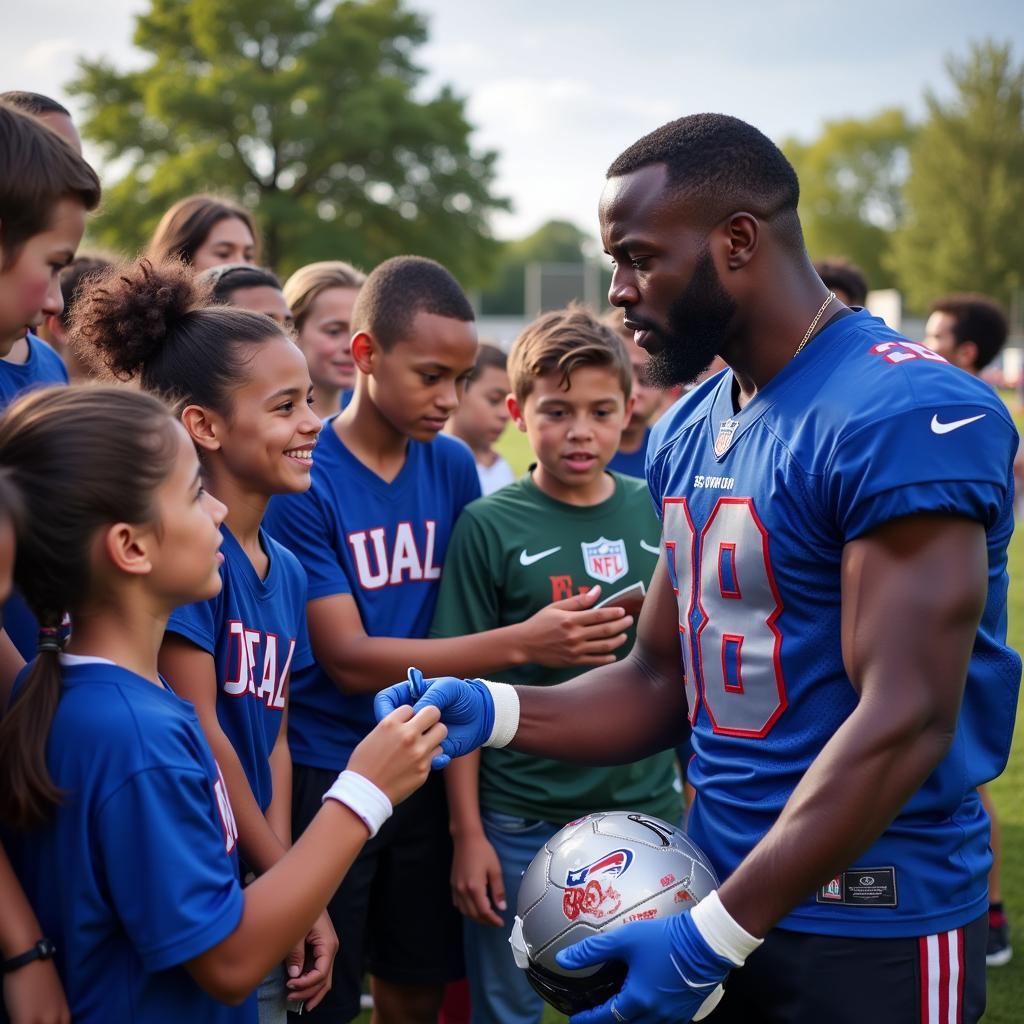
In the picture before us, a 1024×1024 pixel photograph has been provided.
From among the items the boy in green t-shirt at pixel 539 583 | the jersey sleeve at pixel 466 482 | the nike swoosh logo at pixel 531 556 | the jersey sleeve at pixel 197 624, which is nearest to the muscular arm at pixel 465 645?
the boy in green t-shirt at pixel 539 583

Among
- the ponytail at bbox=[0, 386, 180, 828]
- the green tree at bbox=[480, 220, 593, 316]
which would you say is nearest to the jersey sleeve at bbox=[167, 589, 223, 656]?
the ponytail at bbox=[0, 386, 180, 828]

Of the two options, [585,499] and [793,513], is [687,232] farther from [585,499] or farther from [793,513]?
[585,499]

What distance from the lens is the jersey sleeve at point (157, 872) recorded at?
196 cm

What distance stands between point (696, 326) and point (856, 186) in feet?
293

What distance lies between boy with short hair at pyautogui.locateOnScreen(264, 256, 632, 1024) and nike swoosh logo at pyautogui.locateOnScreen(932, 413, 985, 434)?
56.8 inches

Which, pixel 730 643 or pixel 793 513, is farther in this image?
pixel 730 643

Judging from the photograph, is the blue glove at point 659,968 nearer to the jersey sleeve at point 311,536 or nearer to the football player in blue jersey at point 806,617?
the football player in blue jersey at point 806,617

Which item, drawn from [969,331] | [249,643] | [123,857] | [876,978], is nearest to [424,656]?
[249,643]

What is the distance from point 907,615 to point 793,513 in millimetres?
328

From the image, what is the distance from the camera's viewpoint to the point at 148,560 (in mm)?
2164

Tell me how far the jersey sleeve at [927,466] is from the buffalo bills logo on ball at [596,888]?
933mm

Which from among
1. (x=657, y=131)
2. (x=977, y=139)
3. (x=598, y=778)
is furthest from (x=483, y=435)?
(x=977, y=139)

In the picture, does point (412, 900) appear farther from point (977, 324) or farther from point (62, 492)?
point (977, 324)

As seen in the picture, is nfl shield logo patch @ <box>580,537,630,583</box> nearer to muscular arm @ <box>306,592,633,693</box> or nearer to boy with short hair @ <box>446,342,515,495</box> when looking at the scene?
muscular arm @ <box>306,592,633,693</box>
